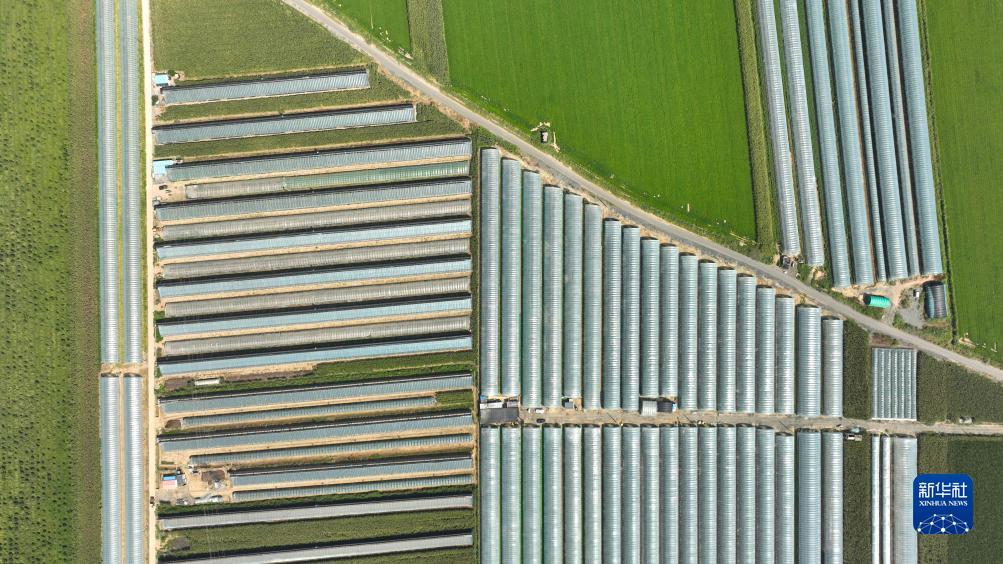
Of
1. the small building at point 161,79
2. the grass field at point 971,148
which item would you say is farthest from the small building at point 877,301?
the small building at point 161,79

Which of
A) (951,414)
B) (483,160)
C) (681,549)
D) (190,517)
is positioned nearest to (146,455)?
(190,517)

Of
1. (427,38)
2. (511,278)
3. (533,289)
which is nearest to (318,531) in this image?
(511,278)

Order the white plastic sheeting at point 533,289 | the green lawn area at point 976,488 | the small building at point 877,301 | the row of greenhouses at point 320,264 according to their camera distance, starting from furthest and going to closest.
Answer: the small building at point 877,301 < the green lawn area at point 976,488 < the white plastic sheeting at point 533,289 < the row of greenhouses at point 320,264

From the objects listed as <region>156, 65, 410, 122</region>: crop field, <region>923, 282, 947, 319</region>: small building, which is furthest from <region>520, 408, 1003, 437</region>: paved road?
<region>156, 65, 410, 122</region>: crop field

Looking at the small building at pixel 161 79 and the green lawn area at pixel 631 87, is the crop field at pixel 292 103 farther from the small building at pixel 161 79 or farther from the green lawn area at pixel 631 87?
the green lawn area at pixel 631 87

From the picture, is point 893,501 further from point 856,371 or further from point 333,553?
point 333,553

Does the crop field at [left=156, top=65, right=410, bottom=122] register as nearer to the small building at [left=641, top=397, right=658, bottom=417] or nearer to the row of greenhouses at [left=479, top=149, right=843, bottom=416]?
the row of greenhouses at [left=479, top=149, right=843, bottom=416]
